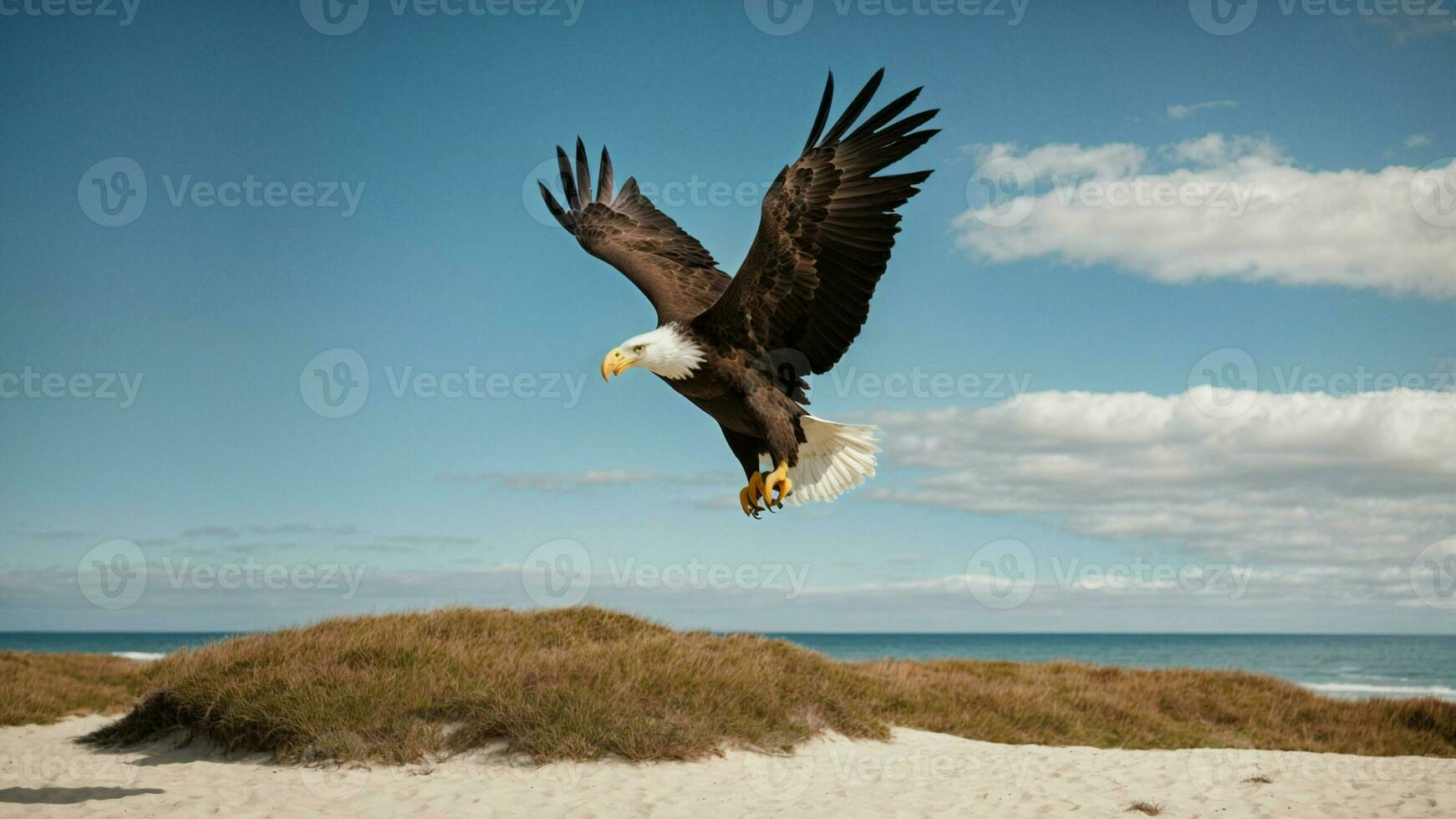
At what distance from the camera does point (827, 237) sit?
5297 mm

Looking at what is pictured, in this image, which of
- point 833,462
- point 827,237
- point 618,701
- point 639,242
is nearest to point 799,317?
point 827,237

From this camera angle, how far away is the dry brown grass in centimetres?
1294

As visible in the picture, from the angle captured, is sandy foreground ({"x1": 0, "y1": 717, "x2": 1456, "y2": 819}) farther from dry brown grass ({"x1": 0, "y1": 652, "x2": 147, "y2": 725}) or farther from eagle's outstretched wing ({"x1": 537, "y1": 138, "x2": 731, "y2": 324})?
eagle's outstretched wing ({"x1": 537, "y1": 138, "x2": 731, "y2": 324})

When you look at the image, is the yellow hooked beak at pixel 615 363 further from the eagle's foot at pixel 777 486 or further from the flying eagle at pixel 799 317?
the eagle's foot at pixel 777 486

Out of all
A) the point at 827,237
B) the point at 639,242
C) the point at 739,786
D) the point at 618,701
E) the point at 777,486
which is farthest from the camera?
the point at 618,701

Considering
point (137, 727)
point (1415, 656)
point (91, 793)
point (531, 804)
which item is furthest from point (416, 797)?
point (1415, 656)

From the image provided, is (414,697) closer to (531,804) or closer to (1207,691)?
(531,804)

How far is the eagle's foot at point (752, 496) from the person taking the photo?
449cm

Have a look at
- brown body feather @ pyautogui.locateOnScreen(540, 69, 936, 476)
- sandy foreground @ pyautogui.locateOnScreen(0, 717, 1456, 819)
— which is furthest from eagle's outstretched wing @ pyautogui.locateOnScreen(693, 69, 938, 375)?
sandy foreground @ pyautogui.locateOnScreen(0, 717, 1456, 819)

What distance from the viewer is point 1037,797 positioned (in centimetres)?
920

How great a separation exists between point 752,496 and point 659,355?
76 centimetres

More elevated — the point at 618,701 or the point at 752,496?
the point at 752,496

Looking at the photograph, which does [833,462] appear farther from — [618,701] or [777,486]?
[618,701]

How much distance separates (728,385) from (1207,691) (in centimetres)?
1345
